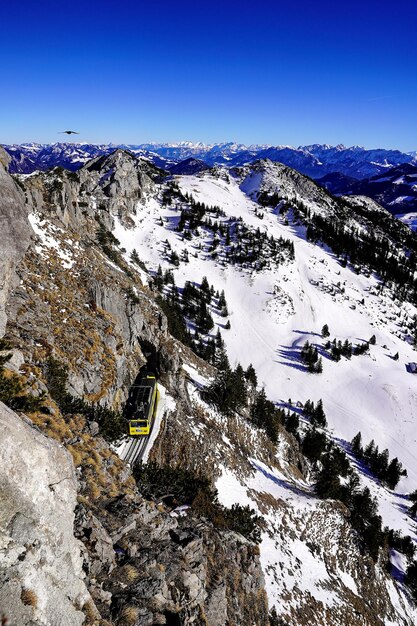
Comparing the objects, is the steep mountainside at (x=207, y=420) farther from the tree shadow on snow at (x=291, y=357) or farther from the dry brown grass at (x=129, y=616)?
the tree shadow on snow at (x=291, y=357)

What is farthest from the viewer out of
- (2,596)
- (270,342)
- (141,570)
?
(270,342)

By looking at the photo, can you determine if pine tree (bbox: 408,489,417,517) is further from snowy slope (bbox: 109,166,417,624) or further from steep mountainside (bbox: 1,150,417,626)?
steep mountainside (bbox: 1,150,417,626)

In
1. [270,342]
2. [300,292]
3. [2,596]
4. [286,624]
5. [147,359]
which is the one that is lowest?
[270,342]

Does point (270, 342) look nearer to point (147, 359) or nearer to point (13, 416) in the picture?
point (147, 359)

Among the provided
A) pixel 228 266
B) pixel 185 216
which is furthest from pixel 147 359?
pixel 185 216

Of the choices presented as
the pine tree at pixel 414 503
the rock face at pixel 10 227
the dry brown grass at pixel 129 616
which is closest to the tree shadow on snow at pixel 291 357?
the pine tree at pixel 414 503

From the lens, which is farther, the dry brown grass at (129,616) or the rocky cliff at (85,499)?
the dry brown grass at (129,616)

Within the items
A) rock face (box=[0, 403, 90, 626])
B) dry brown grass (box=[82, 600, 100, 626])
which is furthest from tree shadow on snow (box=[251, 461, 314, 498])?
rock face (box=[0, 403, 90, 626])
